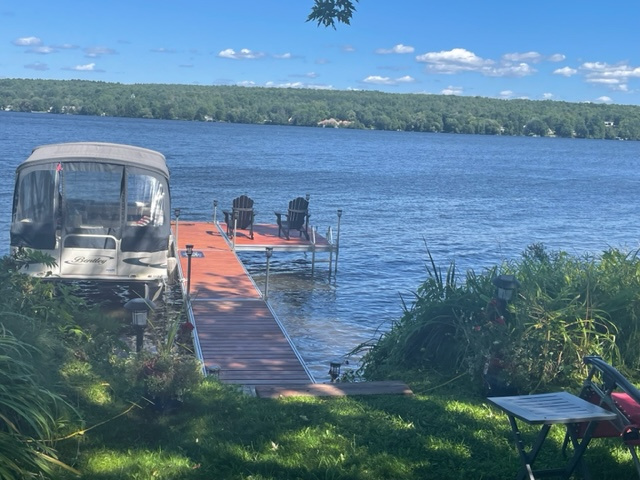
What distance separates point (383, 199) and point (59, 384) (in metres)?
45.4

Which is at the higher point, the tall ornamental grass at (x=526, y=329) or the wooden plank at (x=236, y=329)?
the tall ornamental grass at (x=526, y=329)

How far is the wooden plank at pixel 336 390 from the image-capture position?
22.0 feet

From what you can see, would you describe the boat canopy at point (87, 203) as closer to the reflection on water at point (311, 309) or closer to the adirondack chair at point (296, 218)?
the reflection on water at point (311, 309)

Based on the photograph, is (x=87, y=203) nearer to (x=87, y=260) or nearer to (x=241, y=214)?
(x=87, y=260)

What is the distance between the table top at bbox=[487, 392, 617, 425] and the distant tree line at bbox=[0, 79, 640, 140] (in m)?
175

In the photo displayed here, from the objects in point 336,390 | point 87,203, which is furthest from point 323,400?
point 87,203

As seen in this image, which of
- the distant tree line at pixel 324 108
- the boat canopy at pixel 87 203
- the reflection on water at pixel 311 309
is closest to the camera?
the boat canopy at pixel 87 203

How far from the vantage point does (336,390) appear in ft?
22.4

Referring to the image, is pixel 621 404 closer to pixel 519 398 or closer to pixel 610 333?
pixel 519 398

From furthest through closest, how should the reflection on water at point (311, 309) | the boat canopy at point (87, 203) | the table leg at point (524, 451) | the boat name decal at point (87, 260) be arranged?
1. the reflection on water at point (311, 309)
2. the boat canopy at point (87, 203)
3. the boat name decal at point (87, 260)
4. the table leg at point (524, 451)

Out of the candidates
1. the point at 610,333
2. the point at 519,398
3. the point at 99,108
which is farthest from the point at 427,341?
the point at 99,108

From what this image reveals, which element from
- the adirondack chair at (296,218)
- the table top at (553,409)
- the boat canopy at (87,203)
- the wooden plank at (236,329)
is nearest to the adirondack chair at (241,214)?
the adirondack chair at (296,218)

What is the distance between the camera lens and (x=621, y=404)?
187 inches

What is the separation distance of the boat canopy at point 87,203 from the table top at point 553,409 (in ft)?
34.8
